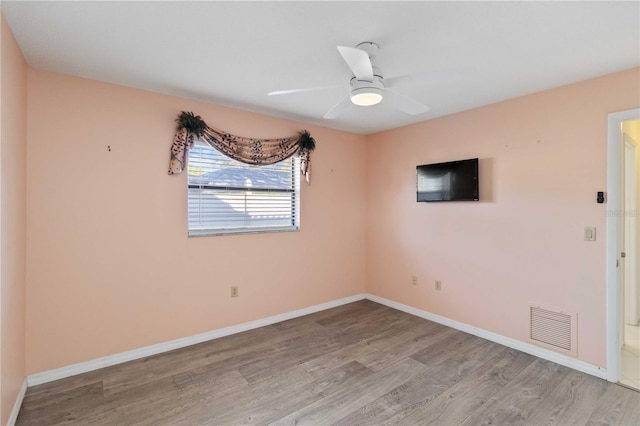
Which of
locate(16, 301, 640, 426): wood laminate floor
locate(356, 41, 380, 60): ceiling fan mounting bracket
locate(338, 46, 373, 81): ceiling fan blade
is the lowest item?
locate(16, 301, 640, 426): wood laminate floor

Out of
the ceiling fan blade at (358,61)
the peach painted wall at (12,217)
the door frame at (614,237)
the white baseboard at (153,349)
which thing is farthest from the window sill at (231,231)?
the door frame at (614,237)

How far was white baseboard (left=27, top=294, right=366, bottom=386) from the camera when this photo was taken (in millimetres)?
2398

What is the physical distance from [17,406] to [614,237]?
4.42 m

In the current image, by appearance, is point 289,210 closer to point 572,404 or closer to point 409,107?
point 409,107

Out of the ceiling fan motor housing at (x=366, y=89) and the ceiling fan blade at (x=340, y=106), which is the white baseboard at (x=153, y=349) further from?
the ceiling fan motor housing at (x=366, y=89)

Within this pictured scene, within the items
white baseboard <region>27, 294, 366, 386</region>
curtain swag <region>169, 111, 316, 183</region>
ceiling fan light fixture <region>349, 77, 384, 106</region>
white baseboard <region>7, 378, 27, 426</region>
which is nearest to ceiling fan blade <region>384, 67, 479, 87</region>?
ceiling fan light fixture <region>349, 77, 384, 106</region>

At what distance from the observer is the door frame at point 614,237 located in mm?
2406

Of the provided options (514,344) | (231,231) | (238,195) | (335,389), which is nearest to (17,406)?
(231,231)

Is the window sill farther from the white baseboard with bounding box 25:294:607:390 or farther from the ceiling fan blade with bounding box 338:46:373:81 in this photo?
the ceiling fan blade with bounding box 338:46:373:81

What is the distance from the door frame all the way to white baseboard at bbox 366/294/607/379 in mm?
130

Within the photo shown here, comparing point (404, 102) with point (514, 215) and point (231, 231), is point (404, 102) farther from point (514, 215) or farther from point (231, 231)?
point (231, 231)

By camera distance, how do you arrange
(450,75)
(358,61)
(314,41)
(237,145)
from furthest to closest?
(237,145), (314,41), (450,75), (358,61)

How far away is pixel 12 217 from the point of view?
192cm

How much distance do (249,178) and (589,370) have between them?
11.6ft
